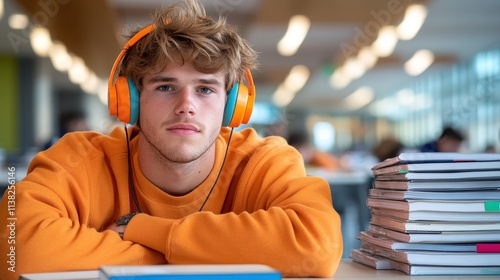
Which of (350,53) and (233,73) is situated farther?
(350,53)

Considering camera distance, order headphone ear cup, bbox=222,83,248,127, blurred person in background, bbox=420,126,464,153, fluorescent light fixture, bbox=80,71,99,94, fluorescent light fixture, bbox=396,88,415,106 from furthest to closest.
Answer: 1. fluorescent light fixture, bbox=396,88,415,106
2. fluorescent light fixture, bbox=80,71,99,94
3. blurred person in background, bbox=420,126,464,153
4. headphone ear cup, bbox=222,83,248,127

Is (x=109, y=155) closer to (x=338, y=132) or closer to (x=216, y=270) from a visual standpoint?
(x=216, y=270)

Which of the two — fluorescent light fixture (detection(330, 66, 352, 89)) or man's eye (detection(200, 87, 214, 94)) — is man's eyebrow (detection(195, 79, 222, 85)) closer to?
man's eye (detection(200, 87, 214, 94))

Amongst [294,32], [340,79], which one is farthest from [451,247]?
[340,79]

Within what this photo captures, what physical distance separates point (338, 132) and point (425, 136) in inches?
471

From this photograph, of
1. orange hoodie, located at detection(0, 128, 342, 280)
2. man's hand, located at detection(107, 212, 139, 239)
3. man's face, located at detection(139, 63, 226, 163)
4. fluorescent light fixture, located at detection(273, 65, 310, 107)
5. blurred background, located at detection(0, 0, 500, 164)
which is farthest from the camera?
fluorescent light fixture, located at detection(273, 65, 310, 107)

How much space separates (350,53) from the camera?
1300 centimetres

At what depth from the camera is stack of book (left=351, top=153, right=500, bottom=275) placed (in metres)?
1.42

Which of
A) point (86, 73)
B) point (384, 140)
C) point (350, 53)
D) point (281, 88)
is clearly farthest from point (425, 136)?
point (384, 140)

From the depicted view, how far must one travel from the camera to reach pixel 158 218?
1482 mm

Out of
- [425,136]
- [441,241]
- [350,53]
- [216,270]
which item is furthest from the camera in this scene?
[425,136]

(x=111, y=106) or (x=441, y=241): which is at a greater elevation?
(x=111, y=106)

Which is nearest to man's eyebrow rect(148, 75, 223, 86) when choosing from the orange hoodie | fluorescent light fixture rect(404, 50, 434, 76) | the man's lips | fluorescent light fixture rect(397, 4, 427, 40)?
the man's lips

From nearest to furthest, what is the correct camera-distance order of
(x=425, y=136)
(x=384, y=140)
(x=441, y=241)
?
(x=441, y=241) < (x=384, y=140) < (x=425, y=136)
